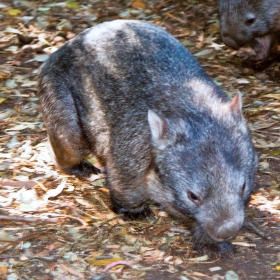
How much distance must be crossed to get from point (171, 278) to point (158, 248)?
38 centimetres

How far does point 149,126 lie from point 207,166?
0.61 metres

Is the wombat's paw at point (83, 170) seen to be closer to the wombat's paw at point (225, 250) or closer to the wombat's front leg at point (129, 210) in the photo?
the wombat's front leg at point (129, 210)

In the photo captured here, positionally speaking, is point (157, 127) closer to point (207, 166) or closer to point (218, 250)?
point (207, 166)

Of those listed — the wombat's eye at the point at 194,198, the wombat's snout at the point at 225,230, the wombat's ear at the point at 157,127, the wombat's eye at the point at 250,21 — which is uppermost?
the wombat's ear at the point at 157,127

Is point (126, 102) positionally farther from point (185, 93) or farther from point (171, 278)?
point (171, 278)

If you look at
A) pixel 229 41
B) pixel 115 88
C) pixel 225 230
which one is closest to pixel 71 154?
pixel 115 88

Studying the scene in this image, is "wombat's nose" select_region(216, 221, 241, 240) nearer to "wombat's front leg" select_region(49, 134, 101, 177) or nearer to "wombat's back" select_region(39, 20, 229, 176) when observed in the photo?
"wombat's back" select_region(39, 20, 229, 176)

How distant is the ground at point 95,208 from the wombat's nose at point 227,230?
389 mm

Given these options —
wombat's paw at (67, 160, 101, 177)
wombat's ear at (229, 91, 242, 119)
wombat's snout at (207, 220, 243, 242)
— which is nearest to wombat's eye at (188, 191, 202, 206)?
wombat's snout at (207, 220, 243, 242)

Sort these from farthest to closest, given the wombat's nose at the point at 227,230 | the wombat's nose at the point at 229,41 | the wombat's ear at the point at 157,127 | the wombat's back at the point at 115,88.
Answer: the wombat's nose at the point at 229,41
the wombat's back at the point at 115,88
the wombat's ear at the point at 157,127
the wombat's nose at the point at 227,230

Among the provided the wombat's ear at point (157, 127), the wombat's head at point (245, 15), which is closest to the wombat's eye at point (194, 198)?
the wombat's ear at point (157, 127)

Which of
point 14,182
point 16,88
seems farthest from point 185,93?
point 16,88

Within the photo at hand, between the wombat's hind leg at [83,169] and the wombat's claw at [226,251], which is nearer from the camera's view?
the wombat's claw at [226,251]

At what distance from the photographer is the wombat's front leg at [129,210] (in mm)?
4949
